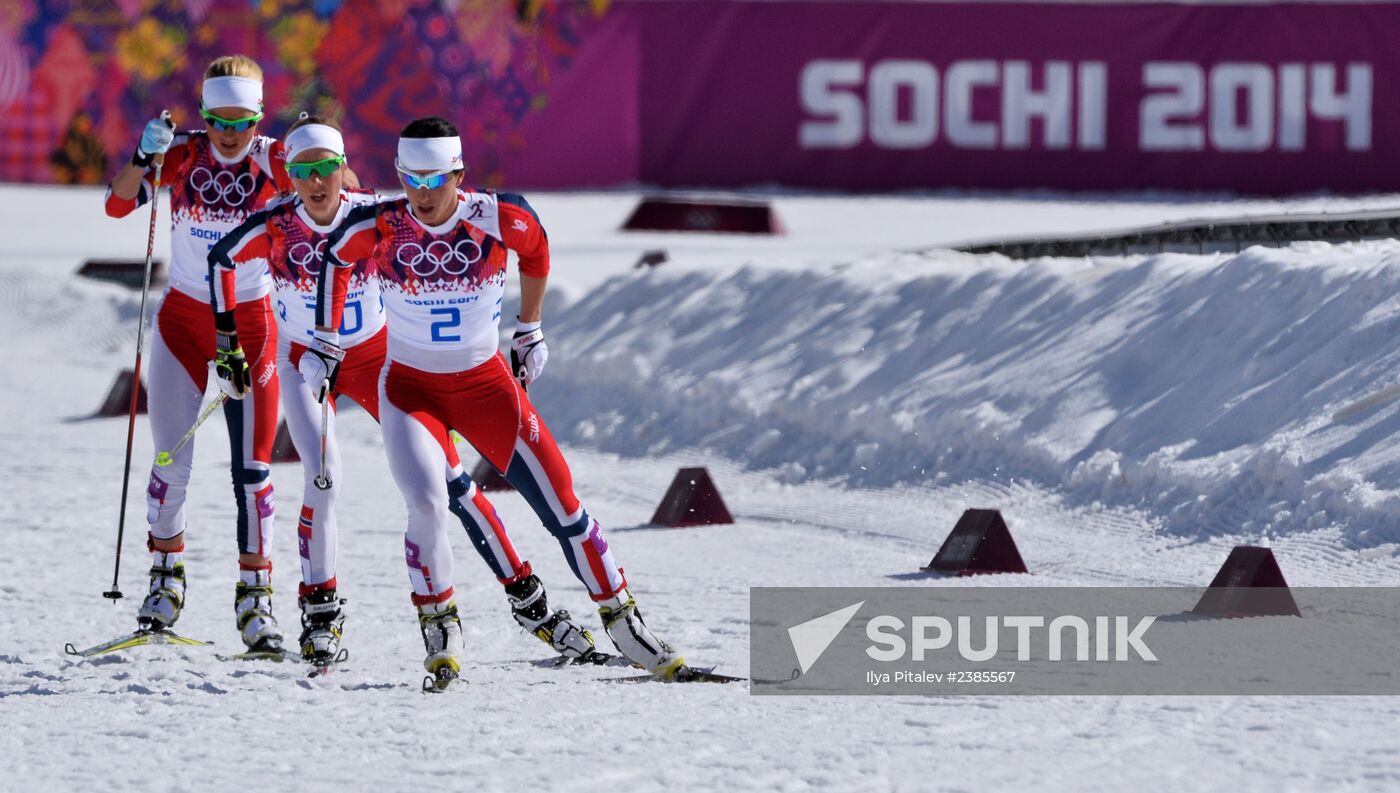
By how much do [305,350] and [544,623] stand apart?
1181 mm

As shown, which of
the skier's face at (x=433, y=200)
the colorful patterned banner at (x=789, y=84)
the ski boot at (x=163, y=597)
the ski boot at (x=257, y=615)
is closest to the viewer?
the skier's face at (x=433, y=200)

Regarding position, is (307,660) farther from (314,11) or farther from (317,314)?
(314,11)

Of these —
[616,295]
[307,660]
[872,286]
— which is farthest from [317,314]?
[616,295]

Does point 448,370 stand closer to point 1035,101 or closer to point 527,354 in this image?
point 527,354

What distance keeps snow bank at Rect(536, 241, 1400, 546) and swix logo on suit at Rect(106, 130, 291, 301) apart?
152 inches

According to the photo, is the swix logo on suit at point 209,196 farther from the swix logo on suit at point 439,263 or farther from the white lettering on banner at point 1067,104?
the white lettering on banner at point 1067,104

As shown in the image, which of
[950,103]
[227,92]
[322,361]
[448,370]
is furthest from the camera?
[950,103]

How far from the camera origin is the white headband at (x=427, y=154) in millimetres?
6254

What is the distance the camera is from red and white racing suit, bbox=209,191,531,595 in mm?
6648

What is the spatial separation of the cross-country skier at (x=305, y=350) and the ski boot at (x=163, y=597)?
57 cm

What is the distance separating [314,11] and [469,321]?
52.7 feet

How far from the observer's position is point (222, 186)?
7133 mm

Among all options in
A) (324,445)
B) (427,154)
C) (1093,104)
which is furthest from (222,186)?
(1093,104)

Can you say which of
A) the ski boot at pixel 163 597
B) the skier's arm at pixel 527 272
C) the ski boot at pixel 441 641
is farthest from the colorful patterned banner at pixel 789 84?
the ski boot at pixel 441 641
